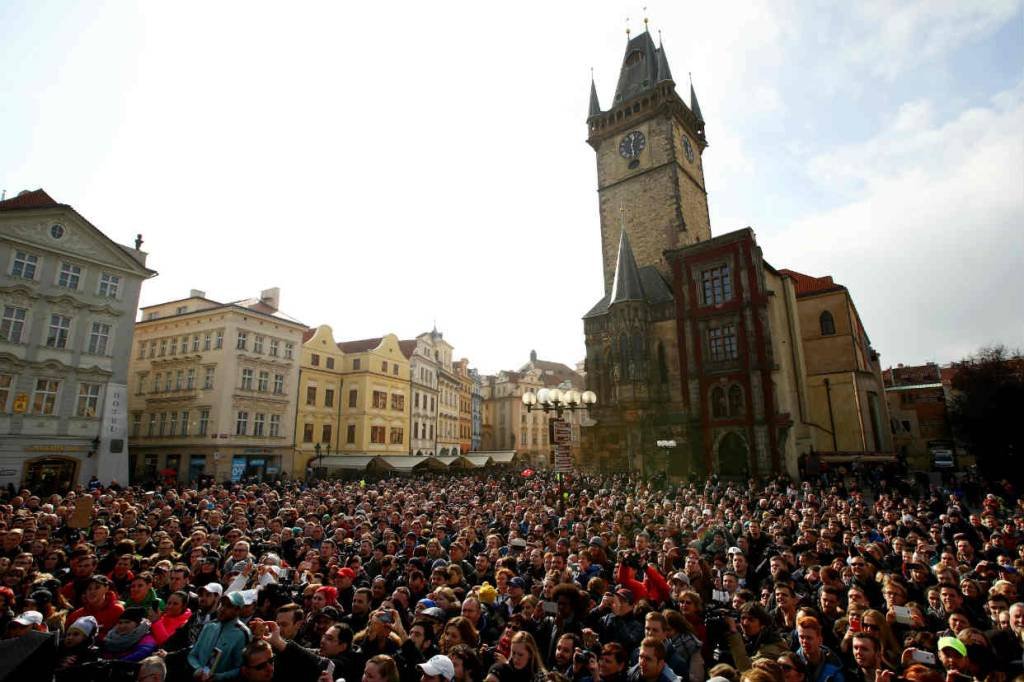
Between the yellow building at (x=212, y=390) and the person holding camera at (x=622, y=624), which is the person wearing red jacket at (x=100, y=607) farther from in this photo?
the yellow building at (x=212, y=390)

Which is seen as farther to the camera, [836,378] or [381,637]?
[836,378]

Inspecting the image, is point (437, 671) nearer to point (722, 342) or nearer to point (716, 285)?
point (722, 342)

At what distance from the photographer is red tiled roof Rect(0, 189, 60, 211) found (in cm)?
2492

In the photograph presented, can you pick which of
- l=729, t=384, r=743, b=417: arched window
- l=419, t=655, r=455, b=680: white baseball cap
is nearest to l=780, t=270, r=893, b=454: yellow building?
l=729, t=384, r=743, b=417: arched window

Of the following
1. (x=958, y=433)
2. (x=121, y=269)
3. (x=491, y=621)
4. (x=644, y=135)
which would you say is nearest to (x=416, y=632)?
(x=491, y=621)

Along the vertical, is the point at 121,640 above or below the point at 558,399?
below

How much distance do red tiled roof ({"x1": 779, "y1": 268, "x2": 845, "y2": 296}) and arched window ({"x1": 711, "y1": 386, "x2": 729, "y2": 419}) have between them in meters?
10.5

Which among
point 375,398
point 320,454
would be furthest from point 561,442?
point 375,398

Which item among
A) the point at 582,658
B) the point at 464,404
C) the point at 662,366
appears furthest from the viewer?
the point at 464,404

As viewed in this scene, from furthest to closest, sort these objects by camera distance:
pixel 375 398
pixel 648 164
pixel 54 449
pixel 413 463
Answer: pixel 375 398 < pixel 648 164 < pixel 413 463 < pixel 54 449

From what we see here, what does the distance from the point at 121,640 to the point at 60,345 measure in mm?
28395

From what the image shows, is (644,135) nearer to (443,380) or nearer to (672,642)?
(443,380)

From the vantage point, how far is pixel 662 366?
108 ft

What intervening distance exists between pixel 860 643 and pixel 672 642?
5.03ft
